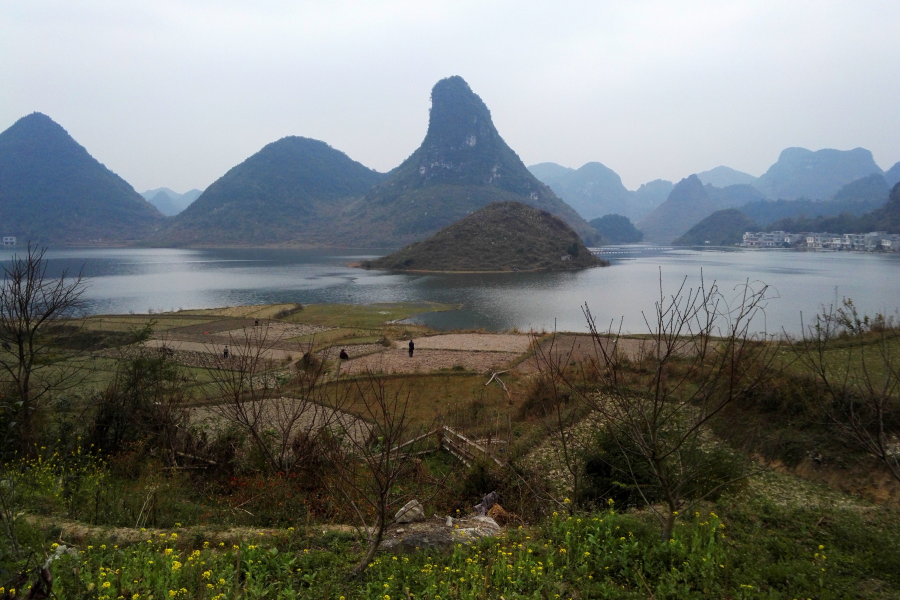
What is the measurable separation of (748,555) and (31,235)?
216m

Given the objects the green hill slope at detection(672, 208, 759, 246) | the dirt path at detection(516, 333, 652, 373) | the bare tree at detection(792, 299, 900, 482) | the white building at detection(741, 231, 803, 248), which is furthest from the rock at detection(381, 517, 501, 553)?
the green hill slope at detection(672, 208, 759, 246)

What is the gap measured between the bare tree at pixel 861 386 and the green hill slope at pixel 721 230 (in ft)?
572

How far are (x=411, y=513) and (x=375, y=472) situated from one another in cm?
222

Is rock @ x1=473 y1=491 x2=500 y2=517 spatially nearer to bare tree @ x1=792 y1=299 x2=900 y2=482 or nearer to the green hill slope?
bare tree @ x1=792 y1=299 x2=900 y2=482

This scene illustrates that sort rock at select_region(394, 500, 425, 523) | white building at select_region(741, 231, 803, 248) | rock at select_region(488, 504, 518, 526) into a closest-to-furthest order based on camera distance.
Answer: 1. rock at select_region(394, 500, 425, 523)
2. rock at select_region(488, 504, 518, 526)
3. white building at select_region(741, 231, 803, 248)

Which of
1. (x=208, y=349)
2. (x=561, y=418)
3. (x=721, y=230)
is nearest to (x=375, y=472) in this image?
(x=561, y=418)

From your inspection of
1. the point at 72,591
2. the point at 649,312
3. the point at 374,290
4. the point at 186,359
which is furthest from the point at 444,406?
the point at 374,290

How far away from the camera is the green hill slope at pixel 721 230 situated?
171m

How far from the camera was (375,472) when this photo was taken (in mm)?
4668

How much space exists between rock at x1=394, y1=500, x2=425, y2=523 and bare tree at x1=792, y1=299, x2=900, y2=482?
4.84m

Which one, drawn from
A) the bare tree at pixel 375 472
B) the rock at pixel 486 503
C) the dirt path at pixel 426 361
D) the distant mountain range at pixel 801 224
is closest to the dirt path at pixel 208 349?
the dirt path at pixel 426 361

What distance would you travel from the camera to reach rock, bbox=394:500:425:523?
6379mm

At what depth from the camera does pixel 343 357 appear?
22.7 m

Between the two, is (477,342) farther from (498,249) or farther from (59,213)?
(59,213)
